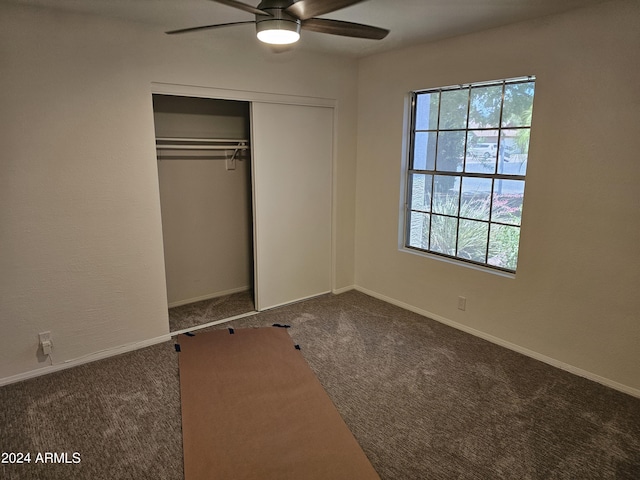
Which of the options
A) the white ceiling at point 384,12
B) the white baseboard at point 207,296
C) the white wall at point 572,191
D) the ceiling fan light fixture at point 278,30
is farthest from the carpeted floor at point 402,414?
the white ceiling at point 384,12

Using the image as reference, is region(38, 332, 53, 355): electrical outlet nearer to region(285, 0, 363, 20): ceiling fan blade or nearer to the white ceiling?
the white ceiling

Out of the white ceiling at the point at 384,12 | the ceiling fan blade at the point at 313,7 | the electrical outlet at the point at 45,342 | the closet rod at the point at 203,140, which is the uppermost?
the white ceiling at the point at 384,12

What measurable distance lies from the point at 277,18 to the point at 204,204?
2477mm

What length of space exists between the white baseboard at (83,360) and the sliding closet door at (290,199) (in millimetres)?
1024

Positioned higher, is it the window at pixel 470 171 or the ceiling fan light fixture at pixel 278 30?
the ceiling fan light fixture at pixel 278 30

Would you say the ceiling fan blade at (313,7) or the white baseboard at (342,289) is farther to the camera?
the white baseboard at (342,289)

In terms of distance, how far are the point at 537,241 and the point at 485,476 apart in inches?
67.0

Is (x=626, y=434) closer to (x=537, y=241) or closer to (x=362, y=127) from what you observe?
(x=537, y=241)

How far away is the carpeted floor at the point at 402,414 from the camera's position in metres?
2.07

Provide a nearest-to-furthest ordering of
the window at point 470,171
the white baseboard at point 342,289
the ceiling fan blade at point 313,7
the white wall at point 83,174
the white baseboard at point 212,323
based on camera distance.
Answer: the ceiling fan blade at point 313,7 → the white wall at point 83,174 → the window at point 470,171 → the white baseboard at point 212,323 → the white baseboard at point 342,289

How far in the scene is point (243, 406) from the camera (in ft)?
8.32

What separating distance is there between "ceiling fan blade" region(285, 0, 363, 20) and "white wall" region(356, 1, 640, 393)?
176cm

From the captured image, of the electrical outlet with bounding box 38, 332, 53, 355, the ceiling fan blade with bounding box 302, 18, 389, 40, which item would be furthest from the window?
the electrical outlet with bounding box 38, 332, 53, 355

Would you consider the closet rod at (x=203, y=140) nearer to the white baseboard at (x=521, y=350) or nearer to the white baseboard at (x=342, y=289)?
Result: the white baseboard at (x=342, y=289)
